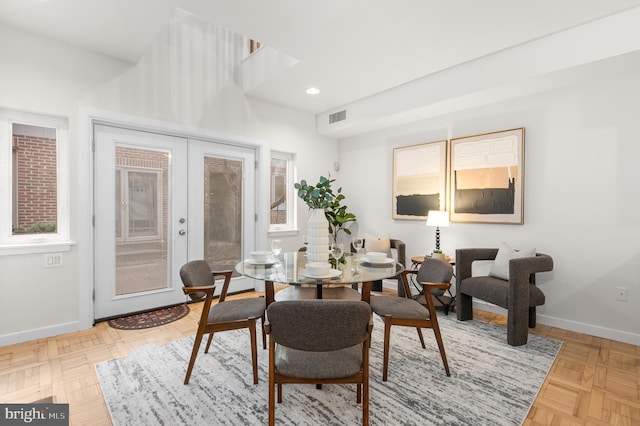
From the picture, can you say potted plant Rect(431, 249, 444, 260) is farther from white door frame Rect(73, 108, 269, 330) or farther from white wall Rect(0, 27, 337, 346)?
white door frame Rect(73, 108, 269, 330)

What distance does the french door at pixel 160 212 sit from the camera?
327 centimetres

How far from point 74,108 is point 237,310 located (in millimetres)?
2599

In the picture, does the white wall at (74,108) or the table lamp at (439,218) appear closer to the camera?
the white wall at (74,108)

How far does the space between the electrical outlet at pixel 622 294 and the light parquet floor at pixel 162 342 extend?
41cm

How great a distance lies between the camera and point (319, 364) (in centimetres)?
156

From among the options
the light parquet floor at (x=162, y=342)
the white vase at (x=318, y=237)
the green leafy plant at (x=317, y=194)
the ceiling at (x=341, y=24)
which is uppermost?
the ceiling at (x=341, y=24)

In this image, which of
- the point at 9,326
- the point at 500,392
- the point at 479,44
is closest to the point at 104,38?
the point at 9,326

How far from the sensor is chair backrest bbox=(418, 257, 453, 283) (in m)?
2.36

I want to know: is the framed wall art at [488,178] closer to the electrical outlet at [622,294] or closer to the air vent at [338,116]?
the electrical outlet at [622,294]

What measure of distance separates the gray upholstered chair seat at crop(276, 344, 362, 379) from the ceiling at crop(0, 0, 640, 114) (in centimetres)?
249

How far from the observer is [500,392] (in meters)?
2.03

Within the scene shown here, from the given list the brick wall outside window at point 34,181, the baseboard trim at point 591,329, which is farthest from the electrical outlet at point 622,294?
the brick wall outside window at point 34,181

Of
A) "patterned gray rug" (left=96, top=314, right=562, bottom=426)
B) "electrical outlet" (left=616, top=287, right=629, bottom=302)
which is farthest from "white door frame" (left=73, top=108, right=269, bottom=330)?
"electrical outlet" (left=616, top=287, right=629, bottom=302)

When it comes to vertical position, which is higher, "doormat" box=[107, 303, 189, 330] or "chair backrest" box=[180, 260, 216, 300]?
"chair backrest" box=[180, 260, 216, 300]
